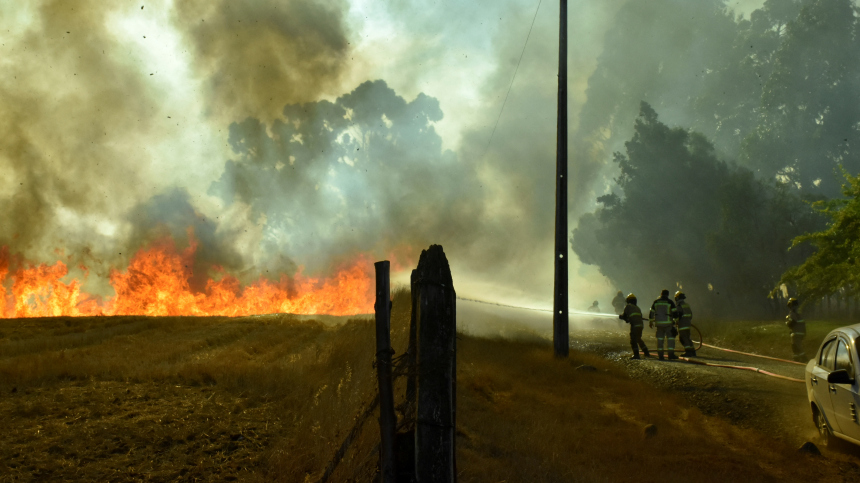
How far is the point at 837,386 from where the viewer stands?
652cm

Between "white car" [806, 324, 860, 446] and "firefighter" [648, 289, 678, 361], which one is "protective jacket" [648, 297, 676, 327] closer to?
"firefighter" [648, 289, 678, 361]

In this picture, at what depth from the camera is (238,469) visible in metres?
6.40

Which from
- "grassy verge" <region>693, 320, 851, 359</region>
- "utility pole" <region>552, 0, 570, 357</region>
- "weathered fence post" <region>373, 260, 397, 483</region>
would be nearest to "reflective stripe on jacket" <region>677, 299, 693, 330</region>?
"utility pole" <region>552, 0, 570, 357</region>

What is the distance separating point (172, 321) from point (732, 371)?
2058cm

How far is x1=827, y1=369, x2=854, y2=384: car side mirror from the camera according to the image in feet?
20.2

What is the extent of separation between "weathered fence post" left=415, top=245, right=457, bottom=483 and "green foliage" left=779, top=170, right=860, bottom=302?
14.1 m

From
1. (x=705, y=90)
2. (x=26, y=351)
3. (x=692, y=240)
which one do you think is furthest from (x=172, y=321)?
(x=705, y=90)

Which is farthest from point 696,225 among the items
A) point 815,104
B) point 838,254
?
point 838,254

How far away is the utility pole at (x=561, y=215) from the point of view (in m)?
13.9

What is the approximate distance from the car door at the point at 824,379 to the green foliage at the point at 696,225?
24.5m

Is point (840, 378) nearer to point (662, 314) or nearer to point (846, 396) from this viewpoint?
point (846, 396)

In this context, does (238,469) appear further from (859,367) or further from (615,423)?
(859,367)

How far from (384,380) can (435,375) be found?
0.69m

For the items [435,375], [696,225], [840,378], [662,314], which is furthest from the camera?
[696,225]
